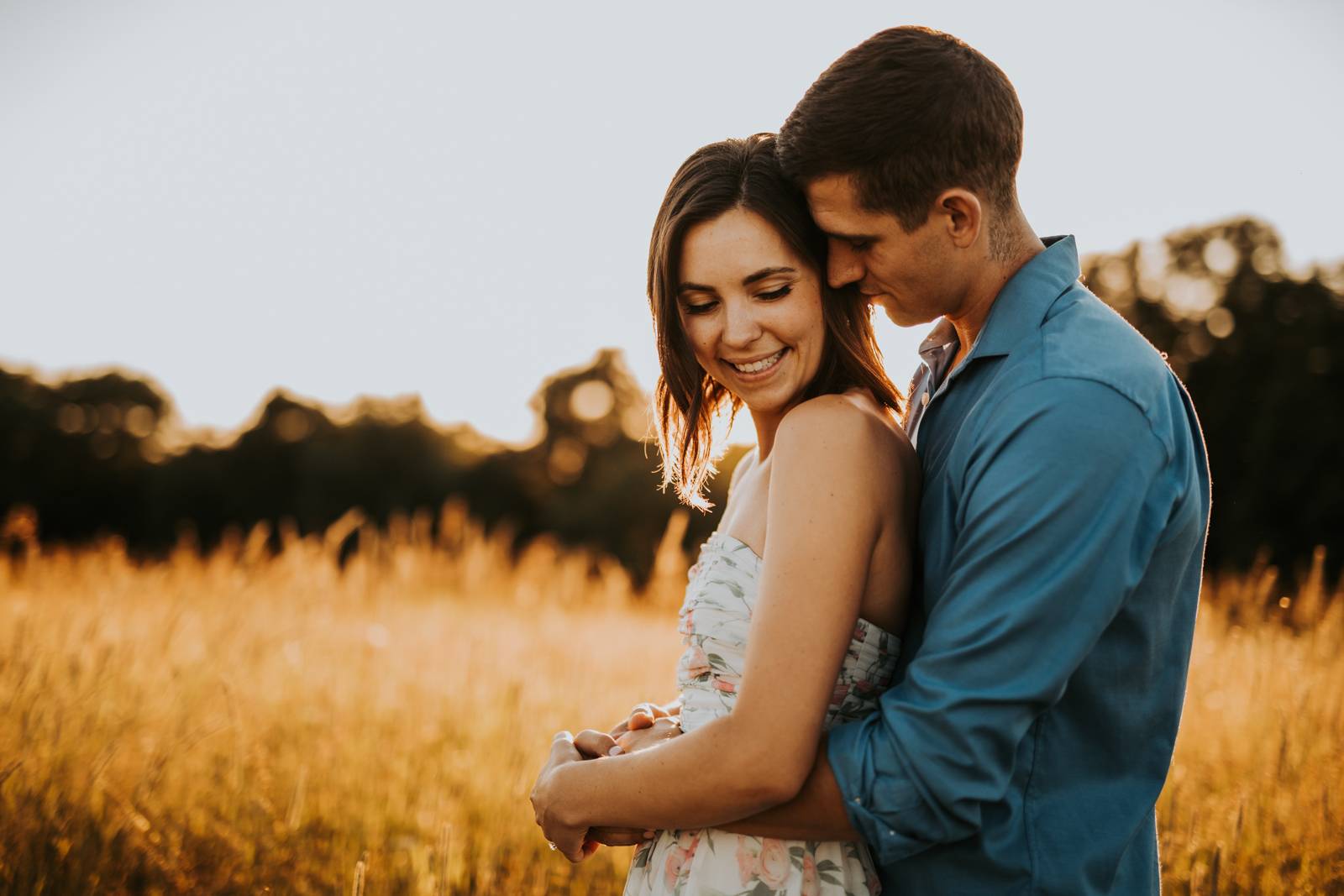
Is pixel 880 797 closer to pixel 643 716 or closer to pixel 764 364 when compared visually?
pixel 643 716

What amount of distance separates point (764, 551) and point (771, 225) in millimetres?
777

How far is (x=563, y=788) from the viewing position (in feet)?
6.40

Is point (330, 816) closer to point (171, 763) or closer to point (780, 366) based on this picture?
point (171, 763)

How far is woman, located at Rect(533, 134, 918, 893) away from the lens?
168cm

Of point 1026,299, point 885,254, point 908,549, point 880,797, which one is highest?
point 885,254

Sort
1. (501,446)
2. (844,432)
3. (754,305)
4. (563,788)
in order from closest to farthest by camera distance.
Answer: (844,432), (563,788), (754,305), (501,446)

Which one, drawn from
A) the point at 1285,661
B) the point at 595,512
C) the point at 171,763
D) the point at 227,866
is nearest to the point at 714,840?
the point at 227,866

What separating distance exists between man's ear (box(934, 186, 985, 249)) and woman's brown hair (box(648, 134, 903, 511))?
33 centimetres

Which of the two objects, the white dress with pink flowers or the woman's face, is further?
the woman's face

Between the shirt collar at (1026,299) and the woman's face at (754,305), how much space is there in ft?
1.43

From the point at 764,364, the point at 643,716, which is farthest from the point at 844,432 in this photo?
the point at 643,716

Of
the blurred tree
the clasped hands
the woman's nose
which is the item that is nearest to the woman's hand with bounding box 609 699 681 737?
the clasped hands

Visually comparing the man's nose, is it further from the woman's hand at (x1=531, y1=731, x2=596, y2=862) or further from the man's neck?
the woman's hand at (x1=531, y1=731, x2=596, y2=862)

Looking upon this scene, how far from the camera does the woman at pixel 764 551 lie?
1.68 metres
